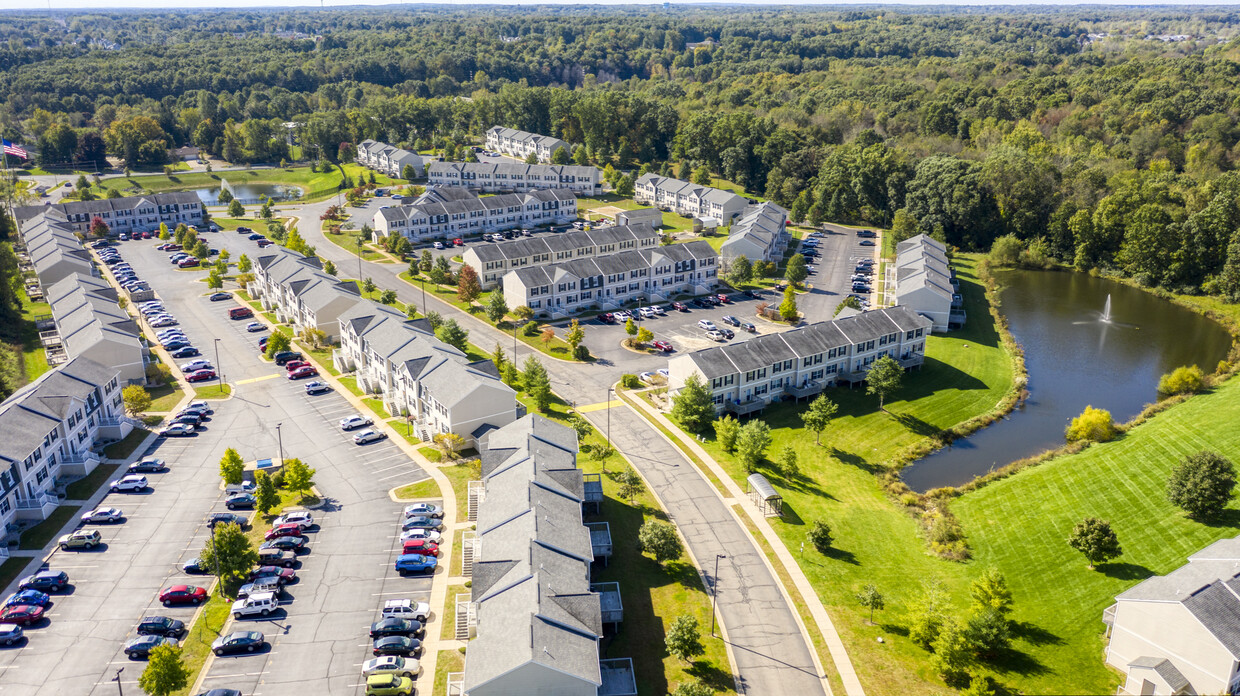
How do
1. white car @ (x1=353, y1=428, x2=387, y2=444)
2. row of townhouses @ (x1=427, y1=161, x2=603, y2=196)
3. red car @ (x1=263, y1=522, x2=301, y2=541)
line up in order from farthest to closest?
row of townhouses @ (x1=427, y1=161, x2=603, y2=196) → white car @ (x1=353, y1=428, x2=387, y2=444) → red car @ (x1=263, y1=522, x2=301, y2=541)

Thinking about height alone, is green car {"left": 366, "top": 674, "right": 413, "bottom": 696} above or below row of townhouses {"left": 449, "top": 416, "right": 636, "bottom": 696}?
below

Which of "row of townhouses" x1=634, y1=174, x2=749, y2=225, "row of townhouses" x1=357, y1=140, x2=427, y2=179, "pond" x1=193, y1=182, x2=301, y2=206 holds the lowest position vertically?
"pond" x1=193, y1=182, x2=301, y2=206

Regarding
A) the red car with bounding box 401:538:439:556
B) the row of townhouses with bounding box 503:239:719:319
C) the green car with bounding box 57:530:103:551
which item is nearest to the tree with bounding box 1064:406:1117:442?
the row of townhouses with bounding box 503:239:719:319

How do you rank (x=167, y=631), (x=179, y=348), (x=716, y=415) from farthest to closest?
1. (x=179, y=348)
2. (x=716, y=415)
3. (x=167, y=631)

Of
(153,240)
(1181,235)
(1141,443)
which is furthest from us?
(153,240)

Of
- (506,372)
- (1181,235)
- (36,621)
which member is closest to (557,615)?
(36,621)

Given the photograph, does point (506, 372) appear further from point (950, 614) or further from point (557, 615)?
point (950, 614)

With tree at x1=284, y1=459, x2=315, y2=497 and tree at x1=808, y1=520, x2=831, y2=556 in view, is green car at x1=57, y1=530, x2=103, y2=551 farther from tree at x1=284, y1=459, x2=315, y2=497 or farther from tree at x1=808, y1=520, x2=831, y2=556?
tree at x1=808, y1=520, x2=831, y2=556
